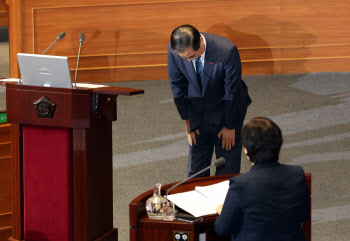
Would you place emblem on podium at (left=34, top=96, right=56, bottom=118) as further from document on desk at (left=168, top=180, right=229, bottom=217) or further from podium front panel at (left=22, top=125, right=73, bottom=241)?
document on desk at (left=168, top=180, right=229, bottom=217)

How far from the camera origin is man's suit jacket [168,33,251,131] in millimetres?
3305

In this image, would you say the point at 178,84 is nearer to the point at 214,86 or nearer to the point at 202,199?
the point at 214,86

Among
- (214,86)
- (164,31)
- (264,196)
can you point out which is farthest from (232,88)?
(164,31)

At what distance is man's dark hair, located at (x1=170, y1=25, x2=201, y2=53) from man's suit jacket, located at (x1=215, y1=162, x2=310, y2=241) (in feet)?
3.19

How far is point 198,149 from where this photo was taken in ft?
11.8

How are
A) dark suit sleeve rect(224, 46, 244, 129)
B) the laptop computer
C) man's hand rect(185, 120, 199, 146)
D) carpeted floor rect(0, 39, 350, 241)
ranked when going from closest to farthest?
the laptop computer, dark suit sleeve rect(224, 46, 244, 129), man's hand rect(185, 120, 199, 146), carpeted floor rect(0, 39, 350, 241)

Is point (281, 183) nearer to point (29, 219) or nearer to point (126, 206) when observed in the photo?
point (29, 219)

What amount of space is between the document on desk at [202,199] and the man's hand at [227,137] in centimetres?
70

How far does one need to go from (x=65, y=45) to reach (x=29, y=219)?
3942mm

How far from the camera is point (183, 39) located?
3.03 m

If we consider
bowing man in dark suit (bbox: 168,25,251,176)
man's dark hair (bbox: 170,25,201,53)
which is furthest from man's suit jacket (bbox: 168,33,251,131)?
man's dark hair (bbox: 170,25,201,53)

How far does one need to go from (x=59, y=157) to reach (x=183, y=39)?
2.62ft

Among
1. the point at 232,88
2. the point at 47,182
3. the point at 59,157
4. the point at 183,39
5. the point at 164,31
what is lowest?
the point at 47,182

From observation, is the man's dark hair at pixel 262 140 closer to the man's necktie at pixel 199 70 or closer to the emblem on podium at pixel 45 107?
the emblem on podium at pixel 45 107
